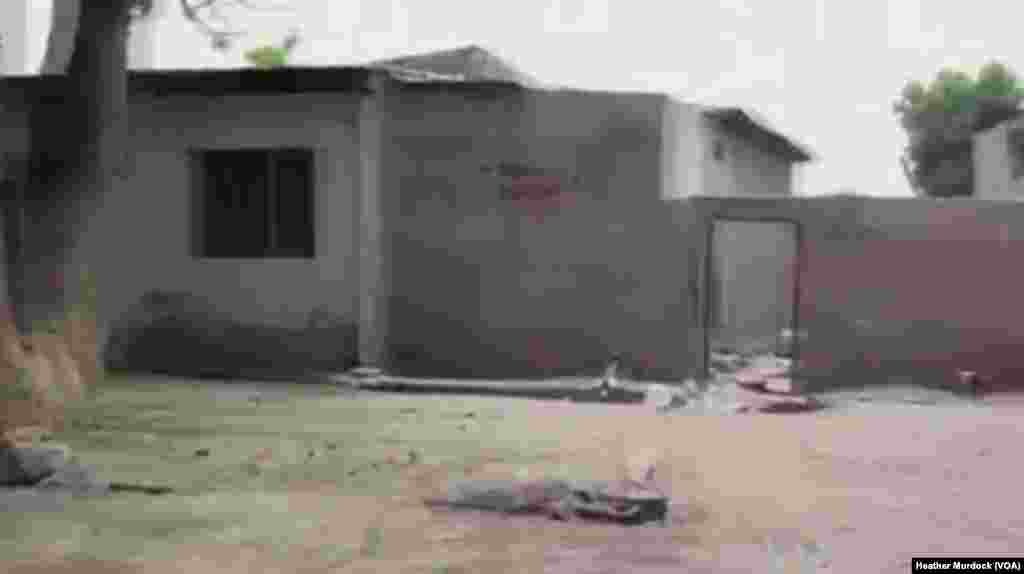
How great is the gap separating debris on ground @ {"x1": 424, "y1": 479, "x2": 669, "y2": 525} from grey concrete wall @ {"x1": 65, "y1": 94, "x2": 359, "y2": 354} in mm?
8109

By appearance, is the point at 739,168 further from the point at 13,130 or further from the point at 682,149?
the point at 13,130

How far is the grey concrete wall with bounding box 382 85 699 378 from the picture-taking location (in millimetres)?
15914

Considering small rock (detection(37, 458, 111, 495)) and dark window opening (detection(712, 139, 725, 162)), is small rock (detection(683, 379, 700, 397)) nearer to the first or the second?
dark window opening (detection(712, 139, 725, 162))

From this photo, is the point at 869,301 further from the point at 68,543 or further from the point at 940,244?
the point at 68,543

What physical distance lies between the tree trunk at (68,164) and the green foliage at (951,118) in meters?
30.0

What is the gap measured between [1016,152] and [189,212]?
68.1 feet

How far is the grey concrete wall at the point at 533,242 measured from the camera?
52.2 feet

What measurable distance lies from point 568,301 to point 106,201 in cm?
503

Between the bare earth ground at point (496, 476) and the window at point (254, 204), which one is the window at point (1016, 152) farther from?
the window at point (254, 204)

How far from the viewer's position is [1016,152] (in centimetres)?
3138

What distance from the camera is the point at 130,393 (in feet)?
A: 45.5

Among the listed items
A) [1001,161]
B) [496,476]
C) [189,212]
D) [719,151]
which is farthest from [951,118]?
[496,476]

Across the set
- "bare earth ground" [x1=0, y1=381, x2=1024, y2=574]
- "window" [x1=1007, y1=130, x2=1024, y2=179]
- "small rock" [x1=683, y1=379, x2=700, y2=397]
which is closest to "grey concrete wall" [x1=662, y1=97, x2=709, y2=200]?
"small rock" [x1=683, y1=379, x2=700, y2=397]

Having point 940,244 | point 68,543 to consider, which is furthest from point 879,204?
point 68,543
